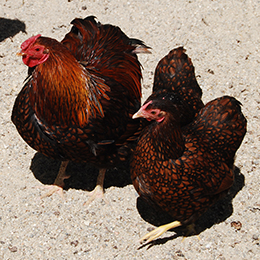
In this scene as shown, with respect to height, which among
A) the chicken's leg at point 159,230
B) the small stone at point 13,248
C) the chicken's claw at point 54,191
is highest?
the chicken's leg at point 159,230

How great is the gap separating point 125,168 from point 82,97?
1.40 metres

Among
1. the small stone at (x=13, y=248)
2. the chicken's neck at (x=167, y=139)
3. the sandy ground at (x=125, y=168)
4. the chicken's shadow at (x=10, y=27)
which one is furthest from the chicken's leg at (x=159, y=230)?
the chicken's shadow at (x=10, y=27)

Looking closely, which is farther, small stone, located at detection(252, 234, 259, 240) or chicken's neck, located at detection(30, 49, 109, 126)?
small stone, located at detection(252, 234, 259, 240)

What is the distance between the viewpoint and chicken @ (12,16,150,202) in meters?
3.72

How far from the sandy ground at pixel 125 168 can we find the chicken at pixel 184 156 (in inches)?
15.3

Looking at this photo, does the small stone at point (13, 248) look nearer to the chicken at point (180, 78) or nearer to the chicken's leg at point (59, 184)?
the chicken's leg at point (59, 184)

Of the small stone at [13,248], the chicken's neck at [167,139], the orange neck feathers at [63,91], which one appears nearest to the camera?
the chicken's neck at [167,139]

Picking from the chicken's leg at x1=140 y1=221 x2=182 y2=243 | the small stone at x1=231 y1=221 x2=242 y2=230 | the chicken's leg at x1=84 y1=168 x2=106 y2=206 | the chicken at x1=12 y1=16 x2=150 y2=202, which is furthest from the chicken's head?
the small stone at x1=231 y1=221 x2=242 y2=230

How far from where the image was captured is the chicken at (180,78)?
4.41 metres

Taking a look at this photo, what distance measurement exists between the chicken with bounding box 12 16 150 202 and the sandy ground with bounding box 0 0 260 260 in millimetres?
348

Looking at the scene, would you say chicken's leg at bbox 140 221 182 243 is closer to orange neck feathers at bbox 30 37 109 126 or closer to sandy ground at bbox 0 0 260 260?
sandy ground at bbox 0 0 260 260

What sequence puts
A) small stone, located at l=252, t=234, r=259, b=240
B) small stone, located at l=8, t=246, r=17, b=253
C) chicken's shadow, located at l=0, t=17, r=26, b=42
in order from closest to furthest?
small stone, located at l=8, t=246, r=17, b=253 → small stone, located at l=252, t=234, r=259, b=240 → chicken's shadow, located at l=0, t=17, r=26, b=42

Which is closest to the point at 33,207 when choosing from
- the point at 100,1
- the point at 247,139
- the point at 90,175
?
the point at 90,175

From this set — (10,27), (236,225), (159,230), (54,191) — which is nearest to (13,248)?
(54,191)
